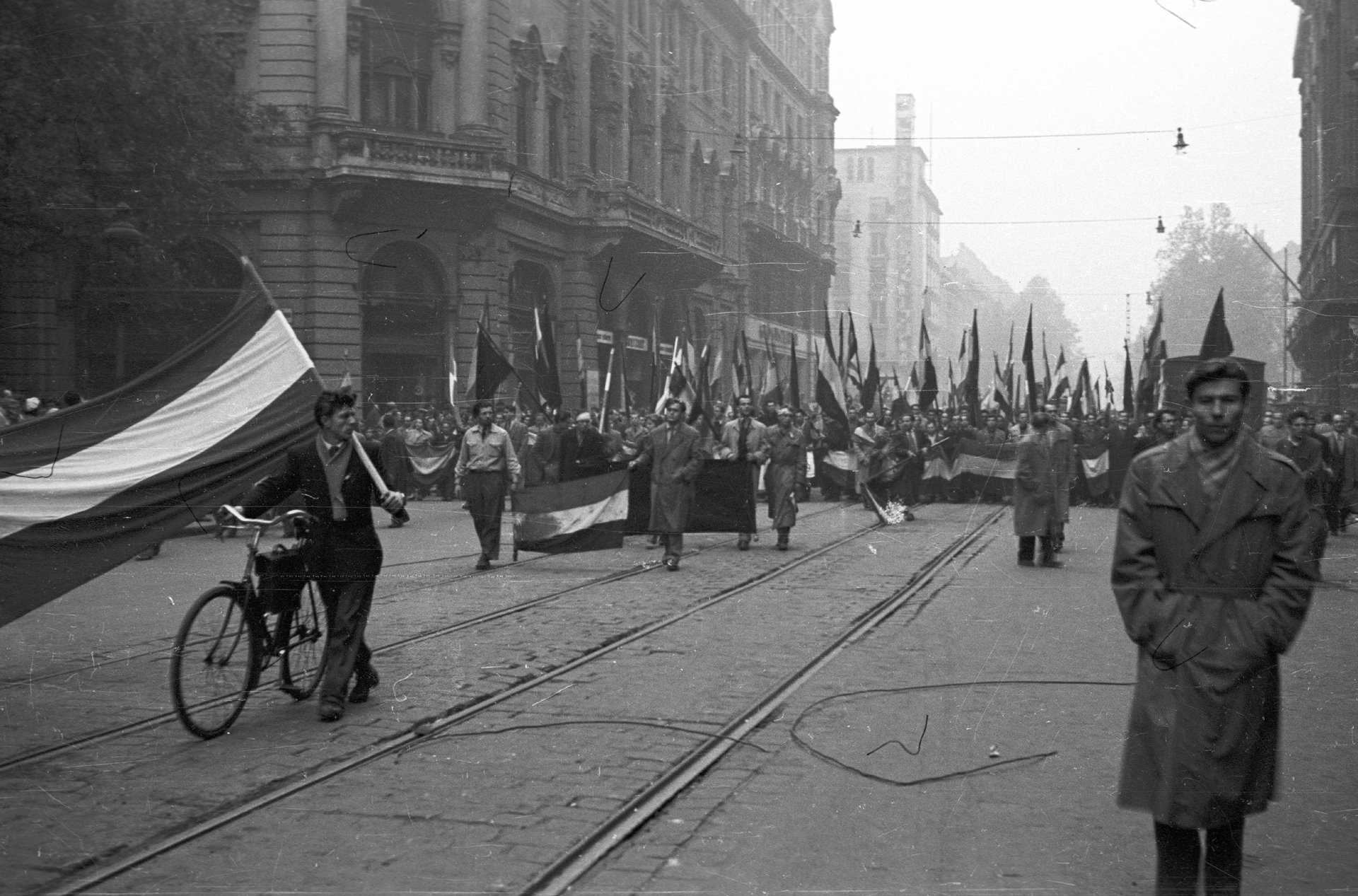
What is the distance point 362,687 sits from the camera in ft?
22.8

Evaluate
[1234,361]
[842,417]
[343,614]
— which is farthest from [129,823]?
[842,417]

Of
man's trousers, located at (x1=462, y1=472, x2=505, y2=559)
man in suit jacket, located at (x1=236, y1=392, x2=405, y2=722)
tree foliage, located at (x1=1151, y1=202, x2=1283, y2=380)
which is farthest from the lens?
tree foliage, located at (x1=1151, y1=202, x2=1283, y2=380)

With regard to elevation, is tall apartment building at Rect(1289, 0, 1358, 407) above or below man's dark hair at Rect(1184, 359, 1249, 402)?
above

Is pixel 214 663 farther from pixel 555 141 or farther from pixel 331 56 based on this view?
pixel 555 141

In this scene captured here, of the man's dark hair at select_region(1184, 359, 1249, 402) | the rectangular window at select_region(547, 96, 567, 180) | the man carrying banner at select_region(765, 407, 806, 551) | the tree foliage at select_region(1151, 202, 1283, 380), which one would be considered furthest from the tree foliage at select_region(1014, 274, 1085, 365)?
the man's dark hair at select_region(1184, 359, 1249, 402)

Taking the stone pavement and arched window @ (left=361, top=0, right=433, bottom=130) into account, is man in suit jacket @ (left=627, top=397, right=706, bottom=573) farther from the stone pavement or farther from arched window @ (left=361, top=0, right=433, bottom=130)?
arched window @ (left=361, top=0, right=433, bottom=130)

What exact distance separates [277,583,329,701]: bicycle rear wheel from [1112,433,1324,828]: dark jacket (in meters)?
4.18

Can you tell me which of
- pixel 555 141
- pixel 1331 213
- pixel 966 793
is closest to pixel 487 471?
pixel 966 793

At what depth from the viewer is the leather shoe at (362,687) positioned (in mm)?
6926

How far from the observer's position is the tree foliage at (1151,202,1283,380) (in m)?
33.9

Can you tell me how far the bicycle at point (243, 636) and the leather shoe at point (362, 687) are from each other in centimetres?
21

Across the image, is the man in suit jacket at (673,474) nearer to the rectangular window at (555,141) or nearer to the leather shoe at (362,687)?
the leather shoe at (362,687)

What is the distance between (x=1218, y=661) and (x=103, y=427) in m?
4.99

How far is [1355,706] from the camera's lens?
704 centimetres
